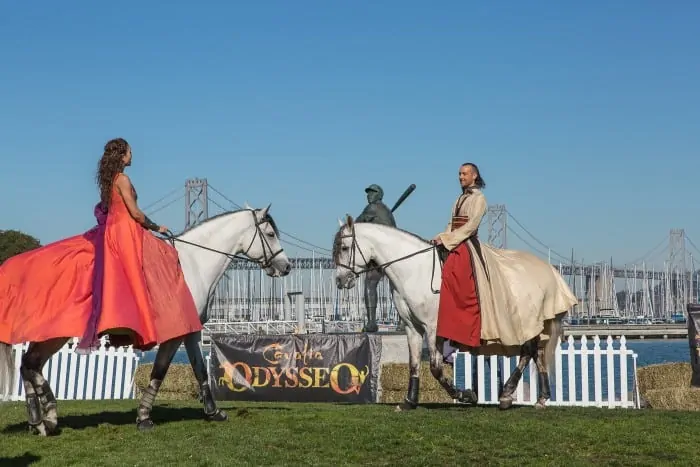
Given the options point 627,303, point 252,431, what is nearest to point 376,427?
point 252,431

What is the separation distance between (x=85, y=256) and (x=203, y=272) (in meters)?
1.50

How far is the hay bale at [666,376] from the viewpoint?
669 inches

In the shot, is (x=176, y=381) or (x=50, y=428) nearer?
(x=50, y=428)

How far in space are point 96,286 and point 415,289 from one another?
4.13m

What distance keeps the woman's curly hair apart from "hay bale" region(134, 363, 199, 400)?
9.17m

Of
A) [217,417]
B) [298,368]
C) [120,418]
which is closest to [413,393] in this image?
[217,417]

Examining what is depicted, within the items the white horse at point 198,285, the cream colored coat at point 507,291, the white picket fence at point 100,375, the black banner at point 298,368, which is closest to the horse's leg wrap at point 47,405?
the white horse at point 198,285

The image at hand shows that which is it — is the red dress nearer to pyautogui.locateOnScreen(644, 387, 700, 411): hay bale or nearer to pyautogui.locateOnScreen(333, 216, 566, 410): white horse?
pyautogui.locateOnScreen(333, 216, 566, 410): white horse

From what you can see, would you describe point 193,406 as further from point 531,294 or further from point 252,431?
point 531,294

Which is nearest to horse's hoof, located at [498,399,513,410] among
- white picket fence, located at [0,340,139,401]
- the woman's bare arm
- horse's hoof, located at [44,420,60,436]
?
the woman's bare arm

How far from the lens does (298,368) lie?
16.9 m

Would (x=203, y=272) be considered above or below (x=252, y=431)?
above

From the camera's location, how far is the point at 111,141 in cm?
1007

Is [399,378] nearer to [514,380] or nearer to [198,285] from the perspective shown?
[514,380]
